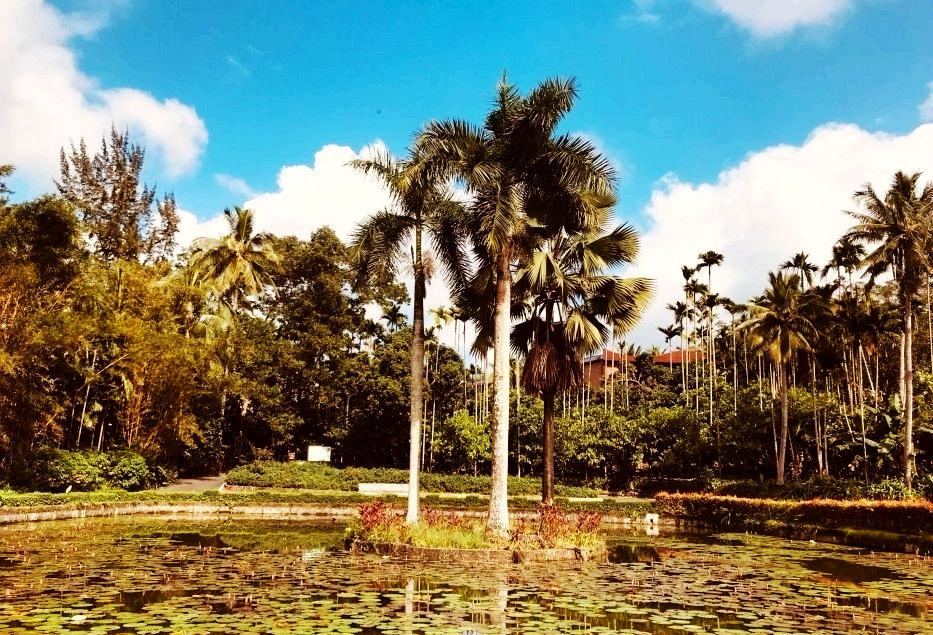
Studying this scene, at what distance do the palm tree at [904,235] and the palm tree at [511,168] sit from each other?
792 inches

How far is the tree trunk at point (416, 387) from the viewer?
16.6 m

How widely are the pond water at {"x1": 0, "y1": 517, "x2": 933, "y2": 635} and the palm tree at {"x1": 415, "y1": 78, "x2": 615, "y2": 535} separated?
4711 millimetres

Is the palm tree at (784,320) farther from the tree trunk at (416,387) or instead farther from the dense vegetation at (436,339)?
the tree trunk at (416,387)

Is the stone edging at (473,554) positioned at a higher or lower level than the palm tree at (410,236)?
lower

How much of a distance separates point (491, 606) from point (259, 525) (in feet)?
51.4

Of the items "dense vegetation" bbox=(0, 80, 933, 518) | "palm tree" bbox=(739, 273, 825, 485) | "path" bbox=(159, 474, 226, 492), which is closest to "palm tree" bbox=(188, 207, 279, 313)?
"dense vegetation" bbox=(0, 80, 933, 518)

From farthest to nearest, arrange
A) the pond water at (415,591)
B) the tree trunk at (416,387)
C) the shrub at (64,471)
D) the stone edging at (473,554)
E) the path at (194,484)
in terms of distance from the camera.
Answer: the path at (194,484) < the shrub at (64,471) < the tree trunk at (416,387) < the stone edging at (473,554) < the pond water at (415,591)

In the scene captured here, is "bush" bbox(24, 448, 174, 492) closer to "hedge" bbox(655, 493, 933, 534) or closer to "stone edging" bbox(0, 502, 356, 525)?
"stone edging" bbox(0, 502, 356, 525)

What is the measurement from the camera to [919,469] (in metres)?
34.0

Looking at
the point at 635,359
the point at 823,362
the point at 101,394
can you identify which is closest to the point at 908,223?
the point at 823,362

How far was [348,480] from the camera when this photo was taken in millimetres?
36688

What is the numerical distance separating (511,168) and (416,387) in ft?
18.9

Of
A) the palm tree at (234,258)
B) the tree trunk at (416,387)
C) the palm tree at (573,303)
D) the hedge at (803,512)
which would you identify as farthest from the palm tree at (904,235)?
the palm tree at (234,258)

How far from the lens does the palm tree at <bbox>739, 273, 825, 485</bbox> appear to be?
118 ft
